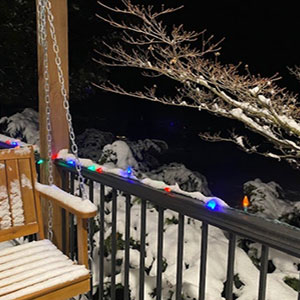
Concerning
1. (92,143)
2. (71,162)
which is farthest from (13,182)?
(92,143)

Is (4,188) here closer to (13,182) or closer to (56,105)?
(13,182)

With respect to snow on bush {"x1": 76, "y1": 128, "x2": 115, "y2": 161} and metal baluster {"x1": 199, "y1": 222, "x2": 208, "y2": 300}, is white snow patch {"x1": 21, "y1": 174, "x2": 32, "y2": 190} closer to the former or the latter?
metal baluster {"x1": 199, "y1": 222, "x2": 208, "y2": 300}

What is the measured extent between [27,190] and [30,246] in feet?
1.04

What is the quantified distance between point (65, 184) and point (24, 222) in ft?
1.47

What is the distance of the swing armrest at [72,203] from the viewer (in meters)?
1.56

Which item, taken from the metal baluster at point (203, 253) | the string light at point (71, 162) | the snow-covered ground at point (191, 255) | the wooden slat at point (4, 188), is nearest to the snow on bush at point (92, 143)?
the snow-covered ground at point (191, 255)

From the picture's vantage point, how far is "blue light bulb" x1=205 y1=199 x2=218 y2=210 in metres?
1.38

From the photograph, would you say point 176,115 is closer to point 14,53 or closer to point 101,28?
point 101,28

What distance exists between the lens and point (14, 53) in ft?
20.6

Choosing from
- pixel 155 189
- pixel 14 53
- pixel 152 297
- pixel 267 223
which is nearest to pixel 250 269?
pixel 152 297

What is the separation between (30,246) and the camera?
1.87m

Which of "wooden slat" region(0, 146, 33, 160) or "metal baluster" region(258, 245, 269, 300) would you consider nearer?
"metal baluster" region(258, 245, 269, 300)

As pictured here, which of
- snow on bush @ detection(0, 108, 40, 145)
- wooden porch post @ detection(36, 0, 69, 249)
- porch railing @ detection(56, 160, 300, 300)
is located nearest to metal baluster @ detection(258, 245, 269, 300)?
porch railing @ detection(56, 160, 300, 300)

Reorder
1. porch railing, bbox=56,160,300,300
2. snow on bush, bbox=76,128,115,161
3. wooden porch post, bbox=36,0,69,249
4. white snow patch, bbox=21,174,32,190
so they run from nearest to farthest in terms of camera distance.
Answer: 1. porch railing, bbox=56,160,300,300
2. white snow patch, bbox=21,174,32,190
3. wooden porch post, bbox=36,0,69,249
4. snow on bush, bbox=76,128,115,161
